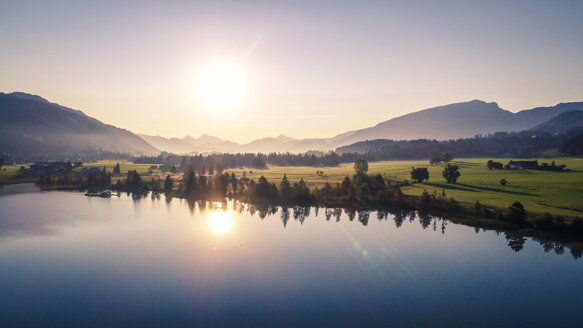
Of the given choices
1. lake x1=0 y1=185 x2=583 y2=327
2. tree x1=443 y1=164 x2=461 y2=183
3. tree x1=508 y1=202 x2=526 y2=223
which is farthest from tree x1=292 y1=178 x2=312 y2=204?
tree x1=443 y1=164 x2=461 y2=183

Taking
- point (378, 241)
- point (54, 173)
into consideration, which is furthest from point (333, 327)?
point (54, 173)

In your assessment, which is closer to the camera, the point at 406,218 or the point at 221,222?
the point at 221,222

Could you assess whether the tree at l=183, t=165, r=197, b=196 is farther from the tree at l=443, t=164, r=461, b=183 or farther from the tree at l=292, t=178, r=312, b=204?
the tree at l=443, t=164, r=461, b=183

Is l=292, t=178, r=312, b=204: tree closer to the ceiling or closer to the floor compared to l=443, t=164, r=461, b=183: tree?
closer to the floor

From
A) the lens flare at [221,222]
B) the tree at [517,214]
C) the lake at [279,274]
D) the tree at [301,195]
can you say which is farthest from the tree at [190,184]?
the tree at [517,214]

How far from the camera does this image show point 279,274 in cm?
3925

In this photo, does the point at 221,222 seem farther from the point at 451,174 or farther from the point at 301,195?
the point at 451,174

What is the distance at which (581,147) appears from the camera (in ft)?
550

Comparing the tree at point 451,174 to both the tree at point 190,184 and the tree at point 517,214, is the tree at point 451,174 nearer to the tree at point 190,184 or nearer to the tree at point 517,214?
the tree at point 517,214

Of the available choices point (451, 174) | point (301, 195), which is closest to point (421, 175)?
point (451, 174)

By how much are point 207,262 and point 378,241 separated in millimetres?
30551

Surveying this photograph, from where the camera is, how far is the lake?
97.1 feet

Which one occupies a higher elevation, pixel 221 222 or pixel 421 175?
pixel 421 175

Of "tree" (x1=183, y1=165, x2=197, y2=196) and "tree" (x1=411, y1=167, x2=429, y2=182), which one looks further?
"tree" (x1=183, y1=165, x2=197, y2=196)
